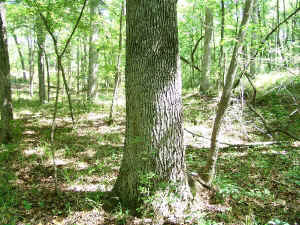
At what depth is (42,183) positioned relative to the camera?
4371 millimetres

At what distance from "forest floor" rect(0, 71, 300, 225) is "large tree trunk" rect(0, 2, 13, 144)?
560mm

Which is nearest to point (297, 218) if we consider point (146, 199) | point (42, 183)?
point (146, 199)

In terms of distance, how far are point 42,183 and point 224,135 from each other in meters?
5.68

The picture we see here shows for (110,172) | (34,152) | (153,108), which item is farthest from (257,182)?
(34,152)

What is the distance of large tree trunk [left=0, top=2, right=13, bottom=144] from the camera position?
6270 mm

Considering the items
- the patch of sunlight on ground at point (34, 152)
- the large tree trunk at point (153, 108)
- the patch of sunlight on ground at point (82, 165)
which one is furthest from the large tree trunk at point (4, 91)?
the large tree trunk at point (153, 108)

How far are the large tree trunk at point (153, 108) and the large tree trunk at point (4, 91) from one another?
17.5ft

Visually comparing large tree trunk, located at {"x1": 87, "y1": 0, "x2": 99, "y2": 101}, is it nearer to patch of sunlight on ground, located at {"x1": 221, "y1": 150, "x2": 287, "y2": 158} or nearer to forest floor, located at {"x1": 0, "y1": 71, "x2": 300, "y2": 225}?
forest floor, located at {"x1": 0, "y1": 71, "x2": 300, "y2": 225}

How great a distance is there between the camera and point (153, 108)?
298 centimetres

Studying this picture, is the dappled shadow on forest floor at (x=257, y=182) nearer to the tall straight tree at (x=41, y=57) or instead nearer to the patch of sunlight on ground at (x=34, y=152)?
the patch of sunlight on ground at (x=34, y=152)

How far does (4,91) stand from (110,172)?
15.4 ft

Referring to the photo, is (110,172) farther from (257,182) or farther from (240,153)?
(240,153)

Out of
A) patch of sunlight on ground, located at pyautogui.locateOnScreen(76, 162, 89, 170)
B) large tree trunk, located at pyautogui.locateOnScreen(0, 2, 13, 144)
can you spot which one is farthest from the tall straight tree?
patch of sunlight on ground, located at pyautogui.locateOnScreen(76, 162, 89, 170)

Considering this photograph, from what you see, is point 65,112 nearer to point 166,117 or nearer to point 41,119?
point 41,119
